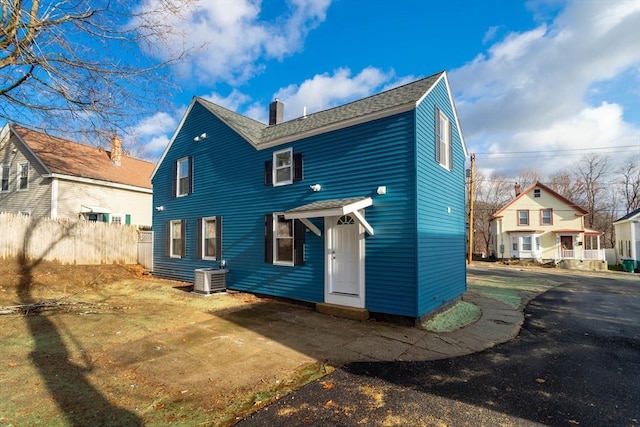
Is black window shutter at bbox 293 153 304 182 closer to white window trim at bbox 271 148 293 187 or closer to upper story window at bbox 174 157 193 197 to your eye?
white window trim at bbox 271 148 293 187

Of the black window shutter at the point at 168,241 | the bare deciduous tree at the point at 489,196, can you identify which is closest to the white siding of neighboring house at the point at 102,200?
the black window shutter at the point at 168,241

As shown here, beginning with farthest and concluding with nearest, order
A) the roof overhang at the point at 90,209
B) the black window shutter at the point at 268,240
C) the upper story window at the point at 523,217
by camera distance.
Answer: the upper story window at the point at 523,217
the roof overhang at the point at 90,209
the black window shutter at the point at 268,240

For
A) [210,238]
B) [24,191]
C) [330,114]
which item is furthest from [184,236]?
[24,191]

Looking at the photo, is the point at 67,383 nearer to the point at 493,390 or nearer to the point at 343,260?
the point at 493,390

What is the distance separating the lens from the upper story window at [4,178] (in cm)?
1902

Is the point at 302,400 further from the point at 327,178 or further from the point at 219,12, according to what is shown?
the point at 219,12

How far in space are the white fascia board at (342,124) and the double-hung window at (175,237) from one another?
17.7ft

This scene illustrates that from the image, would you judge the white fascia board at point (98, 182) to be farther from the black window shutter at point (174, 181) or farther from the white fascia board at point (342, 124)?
the white fascia board at point (342, 124)

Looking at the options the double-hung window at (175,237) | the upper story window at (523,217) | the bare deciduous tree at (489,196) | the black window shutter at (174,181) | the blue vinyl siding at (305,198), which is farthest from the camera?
the bare deciduous tree at (489,196)

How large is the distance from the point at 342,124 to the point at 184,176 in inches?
315

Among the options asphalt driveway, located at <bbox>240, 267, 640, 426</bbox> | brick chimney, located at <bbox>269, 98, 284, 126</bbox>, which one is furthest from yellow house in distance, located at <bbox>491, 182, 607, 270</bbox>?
asphalt driveway, located at <bbox>240, 267, 640, 426</bbox>

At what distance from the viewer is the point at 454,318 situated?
26.4 ft

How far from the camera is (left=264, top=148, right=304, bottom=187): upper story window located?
9445 millimetres

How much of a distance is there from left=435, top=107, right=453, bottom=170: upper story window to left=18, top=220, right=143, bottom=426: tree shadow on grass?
27.0 ft
